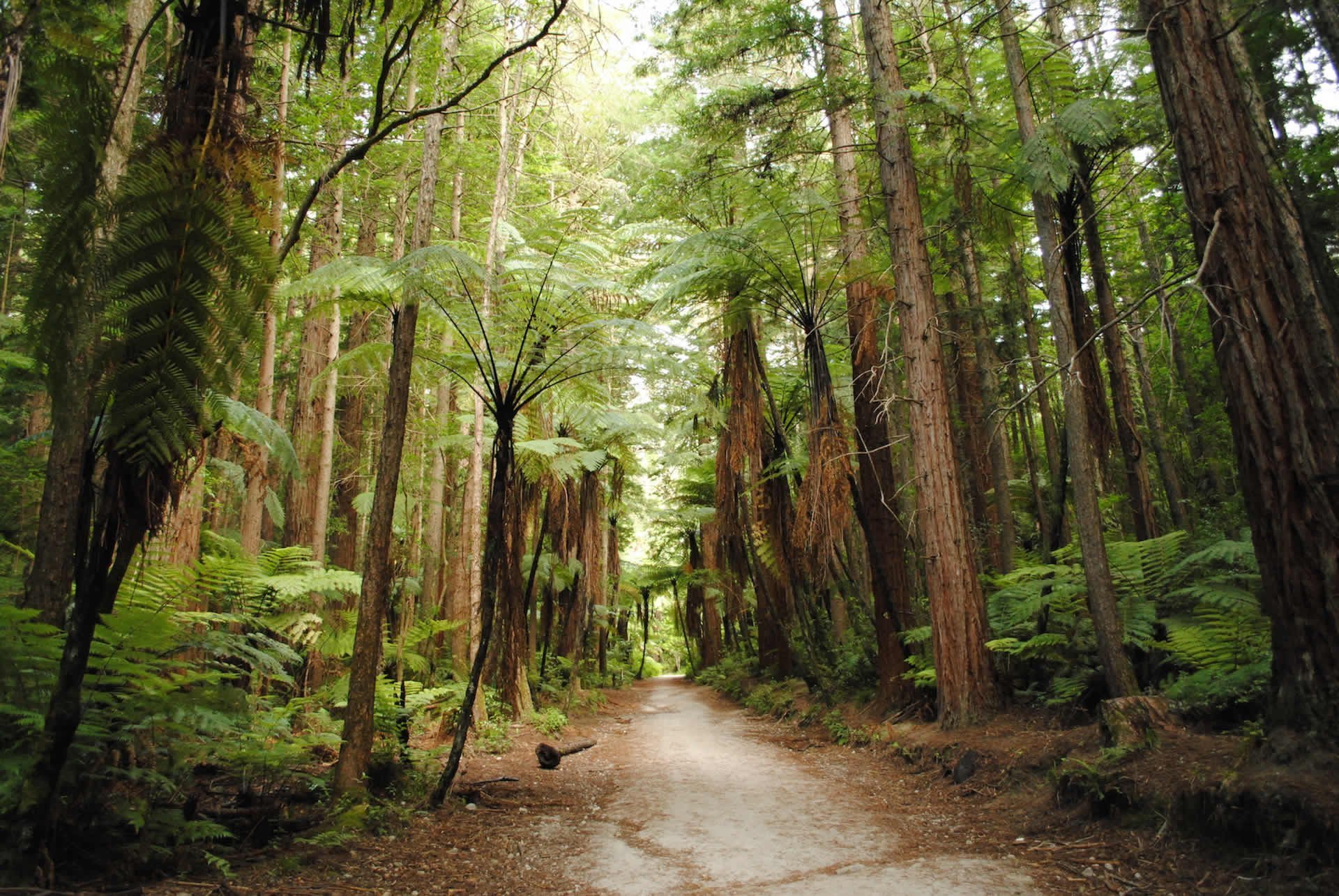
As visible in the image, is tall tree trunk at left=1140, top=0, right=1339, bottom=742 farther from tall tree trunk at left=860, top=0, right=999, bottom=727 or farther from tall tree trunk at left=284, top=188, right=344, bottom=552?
tall tree trunk at left=284, top=188, right=344, bottom=552

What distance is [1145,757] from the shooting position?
3838mm

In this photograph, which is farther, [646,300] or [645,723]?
[645,723]

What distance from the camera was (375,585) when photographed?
4941mm

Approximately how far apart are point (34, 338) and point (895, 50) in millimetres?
7631

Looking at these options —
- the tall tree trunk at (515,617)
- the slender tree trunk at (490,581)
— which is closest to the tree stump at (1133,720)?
the slender tree trunk at (490,581)

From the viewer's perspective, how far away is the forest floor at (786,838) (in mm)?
3254

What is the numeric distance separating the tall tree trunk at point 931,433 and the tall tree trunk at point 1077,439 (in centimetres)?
106

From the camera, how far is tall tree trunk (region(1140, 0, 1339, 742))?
325cm

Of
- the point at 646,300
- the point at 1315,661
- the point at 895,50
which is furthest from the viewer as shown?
the point at 646,300

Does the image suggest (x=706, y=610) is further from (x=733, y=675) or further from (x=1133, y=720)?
(x=1133, y=720)

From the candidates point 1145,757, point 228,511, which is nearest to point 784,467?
point 1145,757

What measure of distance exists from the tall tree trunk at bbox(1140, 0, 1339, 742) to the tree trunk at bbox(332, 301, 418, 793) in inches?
192

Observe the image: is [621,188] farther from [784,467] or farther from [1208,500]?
[1208,500]

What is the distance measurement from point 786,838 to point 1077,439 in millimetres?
3816
